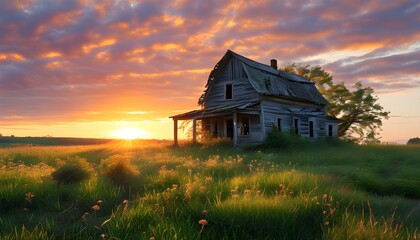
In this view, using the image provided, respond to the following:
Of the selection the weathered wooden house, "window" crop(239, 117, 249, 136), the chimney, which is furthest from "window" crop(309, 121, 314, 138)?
"window" crop(239, 117, 249, 136)

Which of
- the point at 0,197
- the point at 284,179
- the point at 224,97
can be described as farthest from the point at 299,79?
the point at 0,197

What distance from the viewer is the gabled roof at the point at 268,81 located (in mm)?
28797

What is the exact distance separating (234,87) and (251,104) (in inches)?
124

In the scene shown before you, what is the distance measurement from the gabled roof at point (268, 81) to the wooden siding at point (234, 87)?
1.26 ft

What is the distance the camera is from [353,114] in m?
42.6

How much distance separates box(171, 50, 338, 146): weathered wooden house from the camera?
27.6 m

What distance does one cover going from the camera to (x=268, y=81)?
3008 centimetres

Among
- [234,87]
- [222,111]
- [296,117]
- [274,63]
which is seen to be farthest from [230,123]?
[274,63]

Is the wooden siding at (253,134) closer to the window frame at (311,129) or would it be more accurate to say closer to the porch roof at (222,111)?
the porch roof at (222,111)

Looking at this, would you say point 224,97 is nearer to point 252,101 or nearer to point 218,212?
point 252,101

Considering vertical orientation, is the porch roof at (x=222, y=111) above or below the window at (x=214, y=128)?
above

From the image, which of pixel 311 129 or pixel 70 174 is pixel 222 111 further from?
pixel 70 174

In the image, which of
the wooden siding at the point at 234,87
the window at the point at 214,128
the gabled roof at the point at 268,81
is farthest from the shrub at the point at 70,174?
the window at the point at 214,128

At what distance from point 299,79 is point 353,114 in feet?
35.6
